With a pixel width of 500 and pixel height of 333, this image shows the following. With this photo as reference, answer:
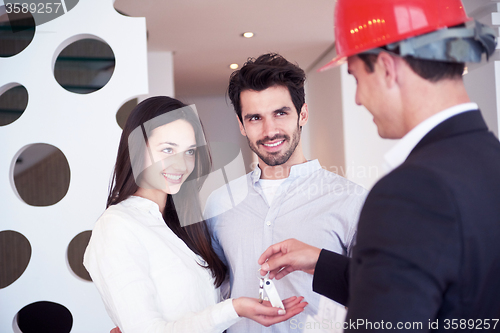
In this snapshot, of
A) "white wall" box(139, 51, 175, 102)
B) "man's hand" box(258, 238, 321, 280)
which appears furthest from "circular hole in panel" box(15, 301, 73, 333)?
"white wall" box(139, 51, 175, 102)

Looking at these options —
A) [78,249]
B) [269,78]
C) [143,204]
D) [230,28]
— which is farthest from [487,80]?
[78,249]

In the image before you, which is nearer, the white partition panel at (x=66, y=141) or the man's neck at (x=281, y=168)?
the man's neck at (x=281, y=168)

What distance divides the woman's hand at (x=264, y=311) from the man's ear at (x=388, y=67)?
659mm

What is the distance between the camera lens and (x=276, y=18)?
376 cm

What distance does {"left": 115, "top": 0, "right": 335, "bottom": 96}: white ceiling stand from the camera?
3.42 meters

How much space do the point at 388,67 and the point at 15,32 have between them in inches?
114

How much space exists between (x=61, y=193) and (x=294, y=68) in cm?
230

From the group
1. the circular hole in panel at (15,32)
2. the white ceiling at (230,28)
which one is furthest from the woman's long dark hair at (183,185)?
the white ceiling at (230,28)

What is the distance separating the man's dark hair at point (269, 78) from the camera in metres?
1.68

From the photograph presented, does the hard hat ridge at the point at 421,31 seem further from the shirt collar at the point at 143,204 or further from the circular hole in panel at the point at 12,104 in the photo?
the circular hole in panel at the point at 12,104

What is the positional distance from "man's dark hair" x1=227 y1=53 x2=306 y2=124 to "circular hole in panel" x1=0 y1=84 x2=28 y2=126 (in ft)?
6.10

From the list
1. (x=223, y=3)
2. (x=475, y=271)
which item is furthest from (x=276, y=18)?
(x=475, y=271)

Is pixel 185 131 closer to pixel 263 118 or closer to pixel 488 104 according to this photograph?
pixel 263 118

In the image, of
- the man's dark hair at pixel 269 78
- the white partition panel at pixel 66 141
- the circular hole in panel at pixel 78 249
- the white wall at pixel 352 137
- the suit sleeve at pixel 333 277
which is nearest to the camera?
the suit sleeve at pixel 333 277
